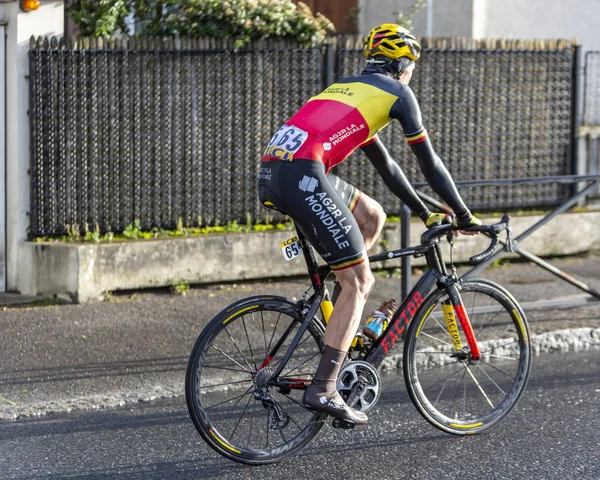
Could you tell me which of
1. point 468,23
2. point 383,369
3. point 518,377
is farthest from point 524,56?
point 518,377

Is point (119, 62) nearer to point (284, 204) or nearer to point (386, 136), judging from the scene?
point (386, 136)

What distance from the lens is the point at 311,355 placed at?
16.1ft

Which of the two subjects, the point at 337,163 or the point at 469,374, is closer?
the point at 337,163

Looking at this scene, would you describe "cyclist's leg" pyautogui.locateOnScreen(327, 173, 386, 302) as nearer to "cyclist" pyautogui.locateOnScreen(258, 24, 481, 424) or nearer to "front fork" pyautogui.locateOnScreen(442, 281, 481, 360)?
"cyclist" pyautogui.locateOnScreen(258, 24, 481, 424)

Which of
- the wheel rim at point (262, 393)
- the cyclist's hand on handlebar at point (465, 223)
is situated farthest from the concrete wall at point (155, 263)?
the cyclist's hand on handlebar at point (465, 223)

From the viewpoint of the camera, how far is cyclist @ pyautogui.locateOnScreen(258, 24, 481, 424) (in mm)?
4520

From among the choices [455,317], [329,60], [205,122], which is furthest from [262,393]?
[329,60]

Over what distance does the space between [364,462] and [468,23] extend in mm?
8117

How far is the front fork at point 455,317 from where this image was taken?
508 centimetres

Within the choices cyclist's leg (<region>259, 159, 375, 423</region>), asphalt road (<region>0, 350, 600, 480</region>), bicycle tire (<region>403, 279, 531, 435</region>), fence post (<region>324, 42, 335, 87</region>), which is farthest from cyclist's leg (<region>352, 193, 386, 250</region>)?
fence post (<region>324, 42, 335, 87</region>)

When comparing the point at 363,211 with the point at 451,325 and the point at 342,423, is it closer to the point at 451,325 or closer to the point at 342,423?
the point at 451,325

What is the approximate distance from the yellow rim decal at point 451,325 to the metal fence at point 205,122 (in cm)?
420

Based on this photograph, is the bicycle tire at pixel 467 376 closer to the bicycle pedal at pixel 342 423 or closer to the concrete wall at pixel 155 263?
the bicycle pedal at pixel 342 423

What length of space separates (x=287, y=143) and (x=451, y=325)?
1.38 meters
